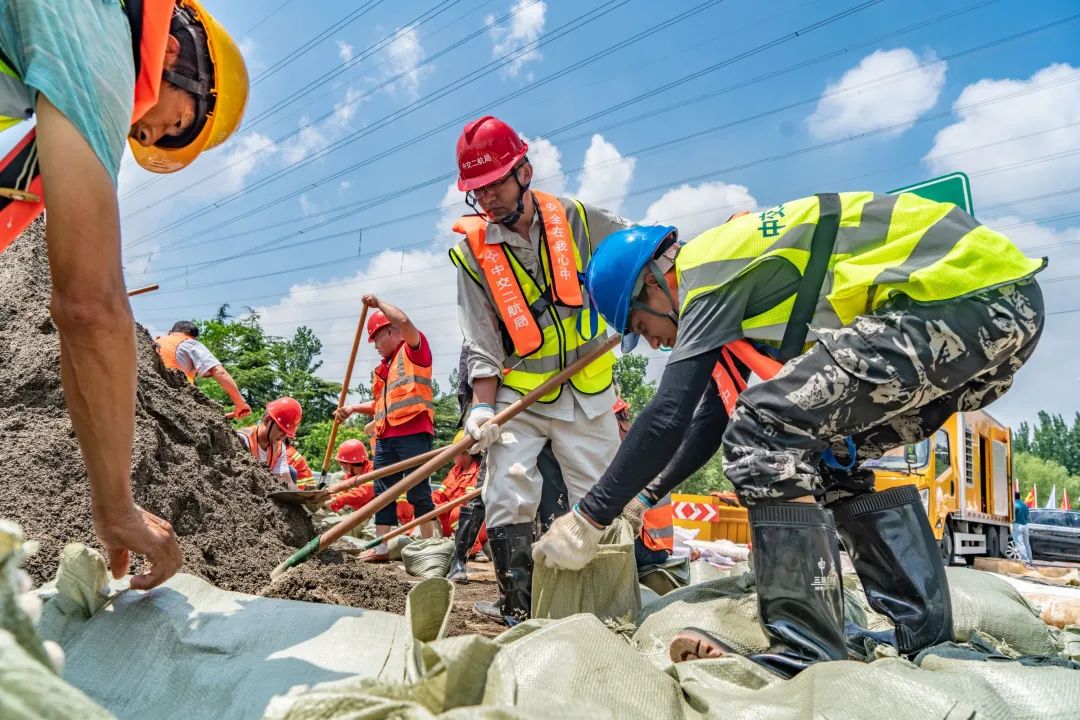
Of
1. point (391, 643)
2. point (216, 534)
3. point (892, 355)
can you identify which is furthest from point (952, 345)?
point (216, 534)

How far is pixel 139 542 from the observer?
58.1 inches

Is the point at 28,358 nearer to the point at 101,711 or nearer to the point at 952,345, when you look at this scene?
the point at 101,711

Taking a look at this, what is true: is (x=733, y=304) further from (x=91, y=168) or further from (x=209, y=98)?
(x=91, y=168)

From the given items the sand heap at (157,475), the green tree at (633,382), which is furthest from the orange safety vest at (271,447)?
the green tree at (633,382)

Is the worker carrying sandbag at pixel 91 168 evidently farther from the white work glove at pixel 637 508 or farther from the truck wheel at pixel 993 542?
the truck wheel at pixel 993 542

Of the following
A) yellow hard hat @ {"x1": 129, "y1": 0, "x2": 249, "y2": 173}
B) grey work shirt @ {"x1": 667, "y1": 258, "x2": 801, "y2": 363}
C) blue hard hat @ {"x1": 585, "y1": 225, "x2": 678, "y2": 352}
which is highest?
yellow hard hat @ {"x1": 129, "y1": 0, "x2": 249, "y2": 173}

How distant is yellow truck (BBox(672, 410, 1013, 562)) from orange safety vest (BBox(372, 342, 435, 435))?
3.40 meters

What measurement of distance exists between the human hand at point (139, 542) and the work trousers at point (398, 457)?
14.6ft

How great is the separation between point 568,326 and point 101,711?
9.81ft

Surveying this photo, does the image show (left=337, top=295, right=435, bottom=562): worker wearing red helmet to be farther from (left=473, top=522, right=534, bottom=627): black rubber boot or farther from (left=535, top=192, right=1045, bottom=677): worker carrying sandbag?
(left=535, top=192, right=1045, bottom=677): worker carrying sandbag

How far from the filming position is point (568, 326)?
140 inches

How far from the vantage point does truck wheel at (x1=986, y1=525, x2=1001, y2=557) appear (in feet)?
37.1

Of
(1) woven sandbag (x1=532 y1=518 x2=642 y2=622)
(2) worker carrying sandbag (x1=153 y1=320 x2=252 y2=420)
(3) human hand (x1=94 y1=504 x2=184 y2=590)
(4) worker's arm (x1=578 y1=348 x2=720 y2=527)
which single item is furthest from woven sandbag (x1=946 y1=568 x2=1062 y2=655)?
(2) worker carrying sandbag (x1=153 y1=320 x2=252 y2=420)

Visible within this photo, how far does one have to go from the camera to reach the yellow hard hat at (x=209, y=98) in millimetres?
1689
